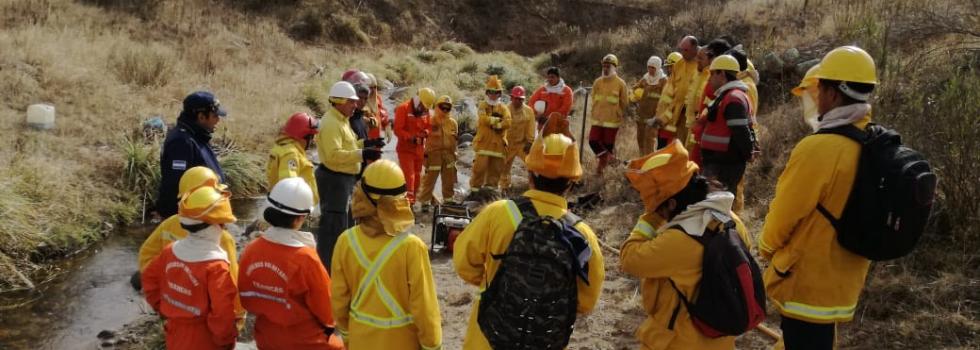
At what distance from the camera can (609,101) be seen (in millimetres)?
9297

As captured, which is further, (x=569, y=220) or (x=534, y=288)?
(x=569, y=220)

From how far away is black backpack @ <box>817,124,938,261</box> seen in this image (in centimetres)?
275

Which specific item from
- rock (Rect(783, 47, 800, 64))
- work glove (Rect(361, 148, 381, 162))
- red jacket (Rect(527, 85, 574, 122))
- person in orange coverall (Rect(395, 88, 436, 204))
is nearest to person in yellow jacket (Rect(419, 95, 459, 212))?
person in orange coverall (Rect(395, 88, 436, 204))

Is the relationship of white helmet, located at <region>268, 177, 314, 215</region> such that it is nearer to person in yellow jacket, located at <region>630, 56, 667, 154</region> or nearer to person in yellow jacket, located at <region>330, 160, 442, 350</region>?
person in yellow jacket, located at <region>330, 160, 442, 350</region>

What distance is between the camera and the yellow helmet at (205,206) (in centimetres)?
312

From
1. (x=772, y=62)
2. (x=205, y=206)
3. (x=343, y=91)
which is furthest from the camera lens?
(x=772, y=62)

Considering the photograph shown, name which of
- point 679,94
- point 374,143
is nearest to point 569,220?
point 374,143

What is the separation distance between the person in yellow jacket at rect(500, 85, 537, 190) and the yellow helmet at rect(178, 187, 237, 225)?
6.22m

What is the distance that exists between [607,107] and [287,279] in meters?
6.81

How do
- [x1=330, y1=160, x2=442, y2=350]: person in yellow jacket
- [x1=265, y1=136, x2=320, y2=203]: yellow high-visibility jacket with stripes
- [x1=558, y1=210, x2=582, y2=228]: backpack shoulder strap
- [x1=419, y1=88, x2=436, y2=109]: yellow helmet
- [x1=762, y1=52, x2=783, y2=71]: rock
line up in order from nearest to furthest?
[x1=558, y1=210, x2=582, y2=228]: backpack shoulder strap → [x1=330, y1=160, x2=442, y2=350]: person in yellow jacket → [x1=265, y1=136, x2=320, y2=203]: yellow high-visibility jacket with stripes → [x1=419, y1=88, x2=436, y2=109]: yellow helmet → [x1=762, y1=52, x2=783, y2=71]: rock

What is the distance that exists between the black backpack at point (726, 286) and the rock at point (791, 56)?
9934 millimetres

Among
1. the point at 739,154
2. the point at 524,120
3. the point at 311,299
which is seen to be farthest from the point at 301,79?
the point at 311,299

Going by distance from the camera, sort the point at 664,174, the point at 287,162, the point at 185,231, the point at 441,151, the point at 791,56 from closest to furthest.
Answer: the point at 664,174 < the point at 185,231 < the point at 287,162 < the point at 441,151 < the point at 791,56

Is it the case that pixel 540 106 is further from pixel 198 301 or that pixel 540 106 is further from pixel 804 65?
pixel 198 301
